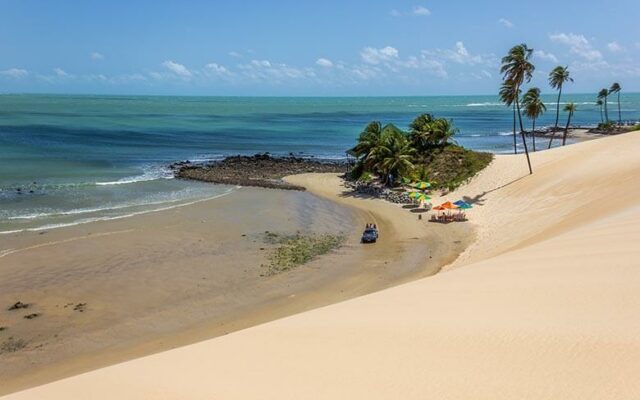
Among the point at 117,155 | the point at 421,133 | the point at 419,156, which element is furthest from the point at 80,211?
the point at 117,155

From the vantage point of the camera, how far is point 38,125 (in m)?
94.4

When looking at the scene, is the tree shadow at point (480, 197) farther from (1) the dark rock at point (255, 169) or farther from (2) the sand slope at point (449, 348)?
(2) the sand slope at point (449, 348)

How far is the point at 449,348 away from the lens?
7930 millimetres

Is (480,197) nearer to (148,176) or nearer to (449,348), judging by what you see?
(449,348)

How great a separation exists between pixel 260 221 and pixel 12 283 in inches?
575

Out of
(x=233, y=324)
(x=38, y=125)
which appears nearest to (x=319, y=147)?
(x=38, y=125)

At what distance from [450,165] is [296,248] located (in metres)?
21.5

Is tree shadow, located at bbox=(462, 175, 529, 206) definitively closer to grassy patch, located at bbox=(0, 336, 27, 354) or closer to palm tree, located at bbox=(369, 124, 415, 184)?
palm tree, located at bbox=(369, 124, 415, 184)

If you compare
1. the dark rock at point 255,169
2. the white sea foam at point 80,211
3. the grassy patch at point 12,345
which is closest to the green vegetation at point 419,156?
the dark rock at point 255,169

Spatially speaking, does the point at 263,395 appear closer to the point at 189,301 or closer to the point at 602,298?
the point at 602,298

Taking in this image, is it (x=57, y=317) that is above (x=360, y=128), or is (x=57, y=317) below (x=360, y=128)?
below

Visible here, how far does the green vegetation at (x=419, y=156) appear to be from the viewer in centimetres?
4216

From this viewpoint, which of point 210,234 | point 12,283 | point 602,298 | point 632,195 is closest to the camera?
point 602,298

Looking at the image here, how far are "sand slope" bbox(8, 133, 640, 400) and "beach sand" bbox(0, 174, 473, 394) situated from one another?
22.3 feet
